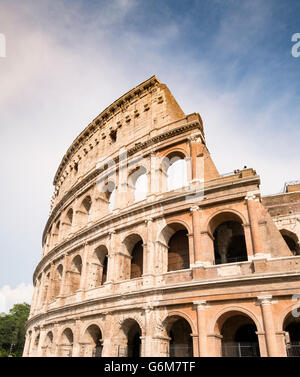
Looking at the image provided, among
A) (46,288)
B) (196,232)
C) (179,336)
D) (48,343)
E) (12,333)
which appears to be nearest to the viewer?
(196,232)

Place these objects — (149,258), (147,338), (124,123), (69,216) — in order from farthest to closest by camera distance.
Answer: (69,216), (124,123), (149,258), (147,338)

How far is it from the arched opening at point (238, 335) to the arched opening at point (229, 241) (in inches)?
96.3

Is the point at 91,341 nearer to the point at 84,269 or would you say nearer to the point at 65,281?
the point at 84,269

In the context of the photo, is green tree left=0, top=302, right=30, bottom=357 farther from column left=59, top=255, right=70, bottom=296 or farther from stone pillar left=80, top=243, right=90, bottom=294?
stone pillar left=80, top=243, right=90, bottom=294

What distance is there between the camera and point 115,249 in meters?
15.0

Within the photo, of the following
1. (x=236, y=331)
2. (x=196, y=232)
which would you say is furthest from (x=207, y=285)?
(x=236, y=331)

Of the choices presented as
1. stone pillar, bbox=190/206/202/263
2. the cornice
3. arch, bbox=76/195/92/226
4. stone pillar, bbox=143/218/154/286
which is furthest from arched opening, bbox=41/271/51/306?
stone pillar, bbox=190/206/202/263

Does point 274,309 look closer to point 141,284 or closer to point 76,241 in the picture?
point 141,284

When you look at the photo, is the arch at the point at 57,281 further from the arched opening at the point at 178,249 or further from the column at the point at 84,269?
the arched opening at the point at 178,249

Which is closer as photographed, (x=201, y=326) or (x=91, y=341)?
(x=201, y=326)

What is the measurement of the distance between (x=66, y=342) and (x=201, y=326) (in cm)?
878

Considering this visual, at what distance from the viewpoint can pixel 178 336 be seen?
12844 mm

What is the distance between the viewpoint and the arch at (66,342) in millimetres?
15922

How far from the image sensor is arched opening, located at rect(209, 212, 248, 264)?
13.7 meters
